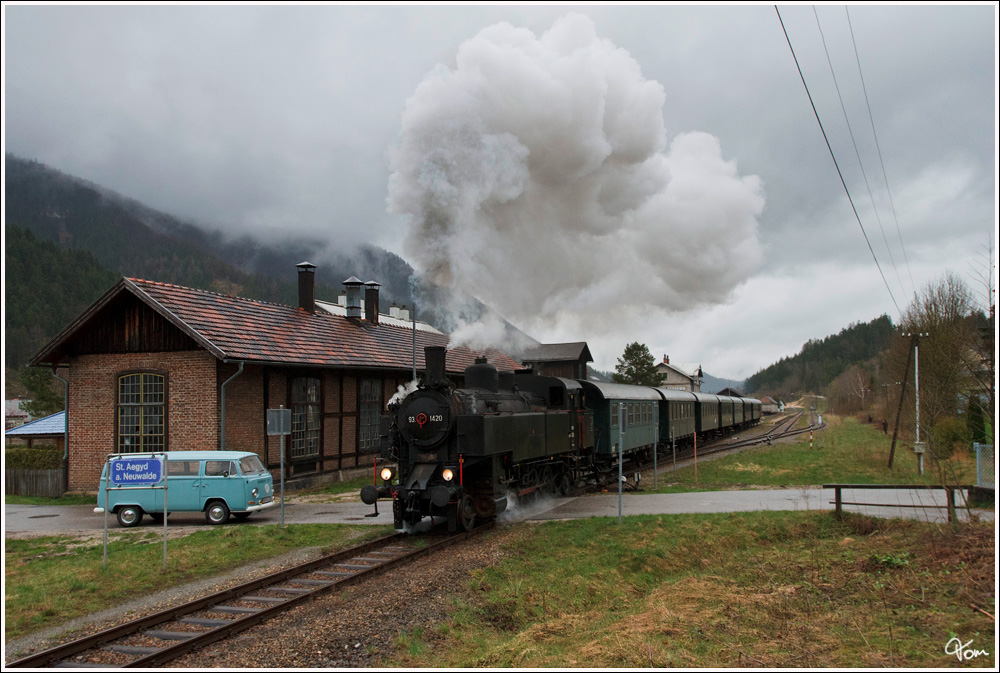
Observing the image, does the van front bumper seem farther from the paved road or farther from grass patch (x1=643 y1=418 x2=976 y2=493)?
grass patch (x1=643 y1=418 x2=976 y2=493)

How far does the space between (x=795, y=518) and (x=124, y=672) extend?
413 inches

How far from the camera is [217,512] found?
13664 millimetres

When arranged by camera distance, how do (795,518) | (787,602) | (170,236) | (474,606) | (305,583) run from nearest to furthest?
(787,602) → (474,606) → (305,583) → (795,518) → (170,236)

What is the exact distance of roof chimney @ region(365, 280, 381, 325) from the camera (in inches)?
1086

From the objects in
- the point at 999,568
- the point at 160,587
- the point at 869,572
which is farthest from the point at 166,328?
the point at 999,568

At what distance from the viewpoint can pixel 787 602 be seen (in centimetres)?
736

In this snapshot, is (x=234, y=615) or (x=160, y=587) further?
(x=160, y=587)

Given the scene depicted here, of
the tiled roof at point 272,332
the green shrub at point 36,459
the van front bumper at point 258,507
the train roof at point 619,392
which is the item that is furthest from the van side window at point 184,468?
the train roof at point 619,392

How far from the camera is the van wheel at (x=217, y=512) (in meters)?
13.6

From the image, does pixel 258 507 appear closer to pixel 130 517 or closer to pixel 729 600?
pixel 130 517

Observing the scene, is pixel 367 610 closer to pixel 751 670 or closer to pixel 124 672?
pixel 124 672

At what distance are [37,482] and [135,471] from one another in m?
11.0

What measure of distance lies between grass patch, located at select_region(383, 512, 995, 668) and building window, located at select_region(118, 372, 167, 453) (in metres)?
11.1

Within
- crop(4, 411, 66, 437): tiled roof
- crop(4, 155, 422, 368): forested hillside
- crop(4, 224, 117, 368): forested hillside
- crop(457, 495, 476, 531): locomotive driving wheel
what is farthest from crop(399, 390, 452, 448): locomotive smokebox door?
crop(4, 155, 422, 368): forested hillside
